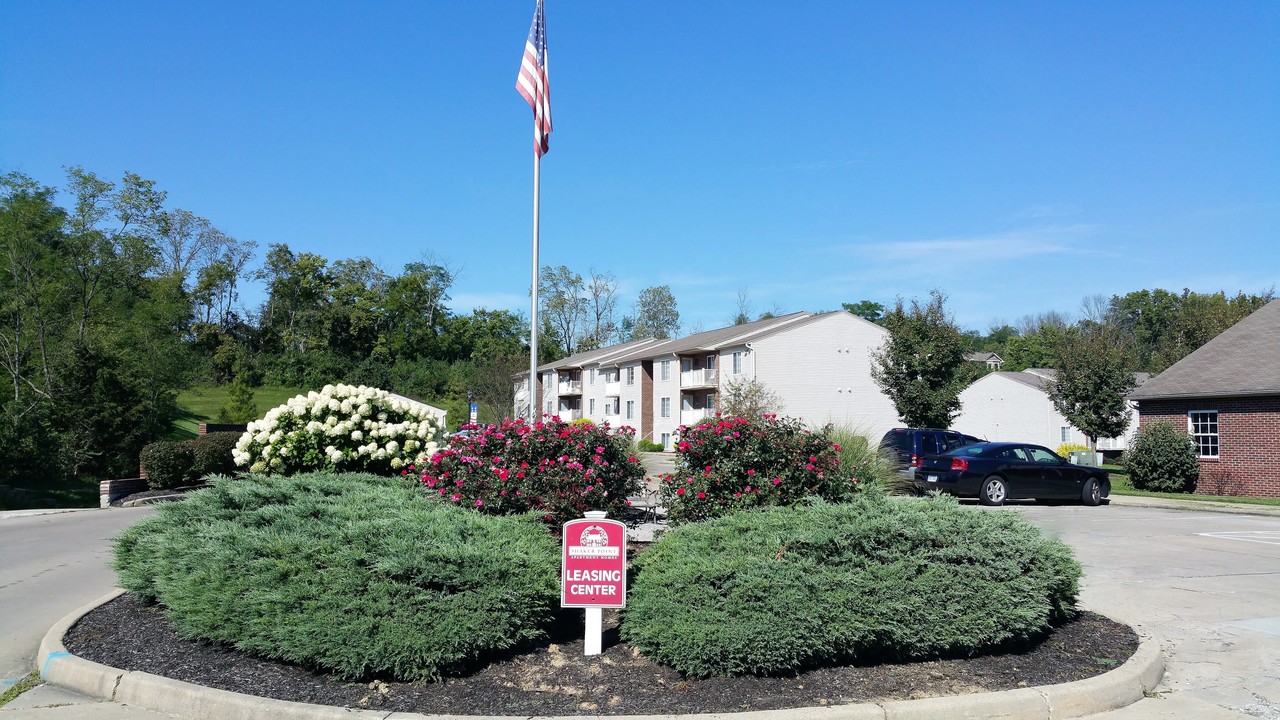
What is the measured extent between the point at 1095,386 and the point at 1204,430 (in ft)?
23.3

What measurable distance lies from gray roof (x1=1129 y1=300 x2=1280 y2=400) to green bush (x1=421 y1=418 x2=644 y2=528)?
2311 cm

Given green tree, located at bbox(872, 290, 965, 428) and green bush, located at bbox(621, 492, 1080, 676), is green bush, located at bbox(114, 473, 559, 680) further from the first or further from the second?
green tree, located at bbox(872, 290, 965, 428)

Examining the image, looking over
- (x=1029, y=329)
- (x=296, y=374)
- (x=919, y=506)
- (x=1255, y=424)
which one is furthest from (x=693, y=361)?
(x=1029, y=329)

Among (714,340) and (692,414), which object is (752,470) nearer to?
(692,414)

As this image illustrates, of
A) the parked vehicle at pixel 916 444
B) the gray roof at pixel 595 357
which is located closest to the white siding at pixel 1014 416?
the gray roof at pixel 595 357

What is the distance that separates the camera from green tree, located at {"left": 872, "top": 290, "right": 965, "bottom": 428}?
34.4 meters

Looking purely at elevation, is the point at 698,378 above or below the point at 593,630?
above

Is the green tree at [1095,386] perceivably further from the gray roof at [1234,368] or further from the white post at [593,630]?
the white post at [593,630]

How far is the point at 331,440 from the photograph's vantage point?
10773mm

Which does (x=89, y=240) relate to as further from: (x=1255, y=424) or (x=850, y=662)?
(x=1255, y=424)

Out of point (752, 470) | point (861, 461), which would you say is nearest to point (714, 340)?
point (861, 461)

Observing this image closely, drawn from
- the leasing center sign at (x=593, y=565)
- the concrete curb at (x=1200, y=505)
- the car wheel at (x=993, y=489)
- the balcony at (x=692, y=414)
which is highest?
the balcony at (x=692, y=414)

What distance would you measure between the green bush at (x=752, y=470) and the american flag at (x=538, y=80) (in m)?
6.50

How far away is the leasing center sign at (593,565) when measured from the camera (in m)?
5.75
